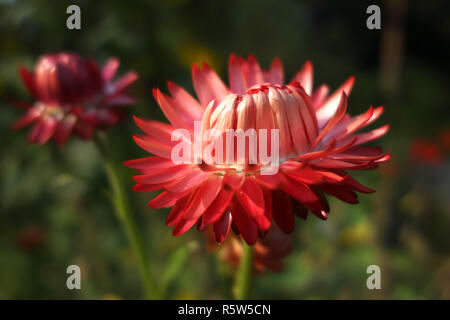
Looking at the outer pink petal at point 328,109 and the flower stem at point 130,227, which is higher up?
the outer pink petal at point 328,109

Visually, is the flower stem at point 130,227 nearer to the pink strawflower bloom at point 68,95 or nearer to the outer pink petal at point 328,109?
the pink strawflower bloom at point 68,95

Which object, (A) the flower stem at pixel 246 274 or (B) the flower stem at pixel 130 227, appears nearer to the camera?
(A) the flower stem at pixel 246 274

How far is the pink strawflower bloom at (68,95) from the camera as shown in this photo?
4.75 feet

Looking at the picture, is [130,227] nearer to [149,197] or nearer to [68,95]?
[68,95]

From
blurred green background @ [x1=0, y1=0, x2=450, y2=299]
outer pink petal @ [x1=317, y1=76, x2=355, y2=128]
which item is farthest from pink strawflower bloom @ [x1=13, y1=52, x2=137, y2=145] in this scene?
outer pink petal @ [x1=317, y1=76, x2=355, y2=128]

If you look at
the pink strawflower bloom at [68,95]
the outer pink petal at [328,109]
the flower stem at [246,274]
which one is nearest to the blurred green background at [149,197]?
the pink strawflower bloom at [68,95]

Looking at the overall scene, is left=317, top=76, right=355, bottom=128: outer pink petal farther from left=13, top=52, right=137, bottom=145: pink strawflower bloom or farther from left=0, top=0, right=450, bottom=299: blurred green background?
left=0, top=0, right=450, bottom=299: blurred green background

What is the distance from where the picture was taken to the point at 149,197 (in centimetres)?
261

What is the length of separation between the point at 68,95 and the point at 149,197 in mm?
1182

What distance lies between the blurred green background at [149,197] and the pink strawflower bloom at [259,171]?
3.13 ft

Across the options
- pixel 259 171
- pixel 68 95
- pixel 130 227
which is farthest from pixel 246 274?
pixel 68 95

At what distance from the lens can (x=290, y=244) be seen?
1241 mm

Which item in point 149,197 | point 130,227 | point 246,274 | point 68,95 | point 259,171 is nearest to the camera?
point 259,171
